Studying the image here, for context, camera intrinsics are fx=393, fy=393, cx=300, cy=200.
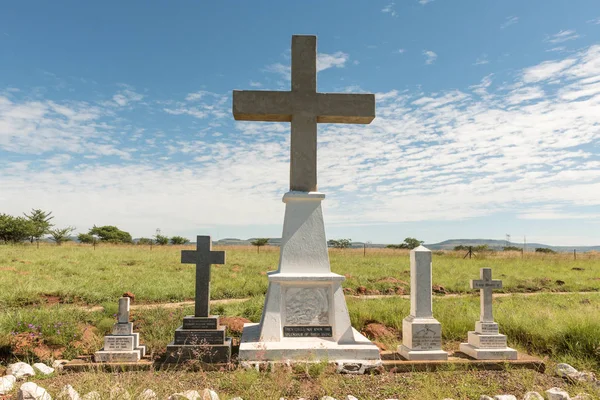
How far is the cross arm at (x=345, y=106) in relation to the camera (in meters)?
6.24

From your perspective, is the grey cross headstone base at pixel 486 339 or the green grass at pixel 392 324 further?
the green grass at pixel 392 324

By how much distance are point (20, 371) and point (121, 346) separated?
119cm

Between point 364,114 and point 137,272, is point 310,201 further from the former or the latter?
point 137,272

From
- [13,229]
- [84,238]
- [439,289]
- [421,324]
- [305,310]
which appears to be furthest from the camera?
[84,238]

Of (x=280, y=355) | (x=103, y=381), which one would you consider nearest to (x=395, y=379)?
(x=280, y=355)

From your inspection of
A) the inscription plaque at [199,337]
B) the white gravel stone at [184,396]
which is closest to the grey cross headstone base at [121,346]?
the inscription plaque at [199,337]

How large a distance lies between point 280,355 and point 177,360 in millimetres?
1369

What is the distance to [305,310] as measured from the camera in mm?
5746

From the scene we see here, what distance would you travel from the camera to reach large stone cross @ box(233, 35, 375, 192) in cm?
607

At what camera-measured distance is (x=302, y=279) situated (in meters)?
5.66

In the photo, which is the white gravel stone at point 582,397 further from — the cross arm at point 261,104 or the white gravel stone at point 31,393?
the white gravel stone at point 31,393

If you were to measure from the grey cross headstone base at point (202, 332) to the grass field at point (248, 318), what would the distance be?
1.35 feet

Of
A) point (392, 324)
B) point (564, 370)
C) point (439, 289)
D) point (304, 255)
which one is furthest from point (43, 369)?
point (439, 289)

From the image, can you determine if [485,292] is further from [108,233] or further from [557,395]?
[108,233]
